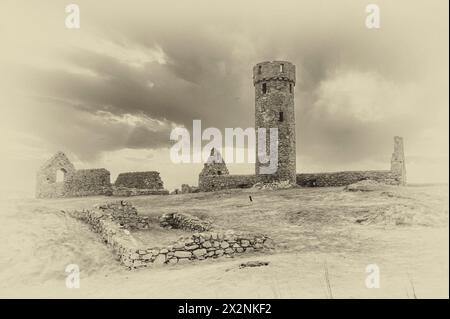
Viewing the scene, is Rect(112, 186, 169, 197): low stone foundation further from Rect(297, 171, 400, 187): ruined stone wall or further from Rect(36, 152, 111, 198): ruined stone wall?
Rect(297, 171, 400, 187): ruined stone wall

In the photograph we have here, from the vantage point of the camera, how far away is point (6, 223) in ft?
49.2

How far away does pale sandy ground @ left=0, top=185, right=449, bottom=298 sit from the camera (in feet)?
30.5

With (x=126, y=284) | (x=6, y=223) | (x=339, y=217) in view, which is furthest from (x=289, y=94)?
(x=126, y=284)

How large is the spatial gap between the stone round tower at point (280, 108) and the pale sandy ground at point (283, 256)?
12.1 m

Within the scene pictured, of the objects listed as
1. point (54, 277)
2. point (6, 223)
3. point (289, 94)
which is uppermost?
point (289, 94)

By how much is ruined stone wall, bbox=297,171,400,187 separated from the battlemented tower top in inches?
278

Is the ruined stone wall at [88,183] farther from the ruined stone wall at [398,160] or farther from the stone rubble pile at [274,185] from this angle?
the ruined stone wall at [398,160]

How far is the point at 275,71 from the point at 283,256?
22.6 metres

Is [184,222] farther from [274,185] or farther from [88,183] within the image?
[88,183]

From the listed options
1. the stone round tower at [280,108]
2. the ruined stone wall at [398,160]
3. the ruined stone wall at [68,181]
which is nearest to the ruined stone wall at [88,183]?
the ruined stone wall at [68,181]

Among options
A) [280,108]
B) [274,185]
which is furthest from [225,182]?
[280,108]
